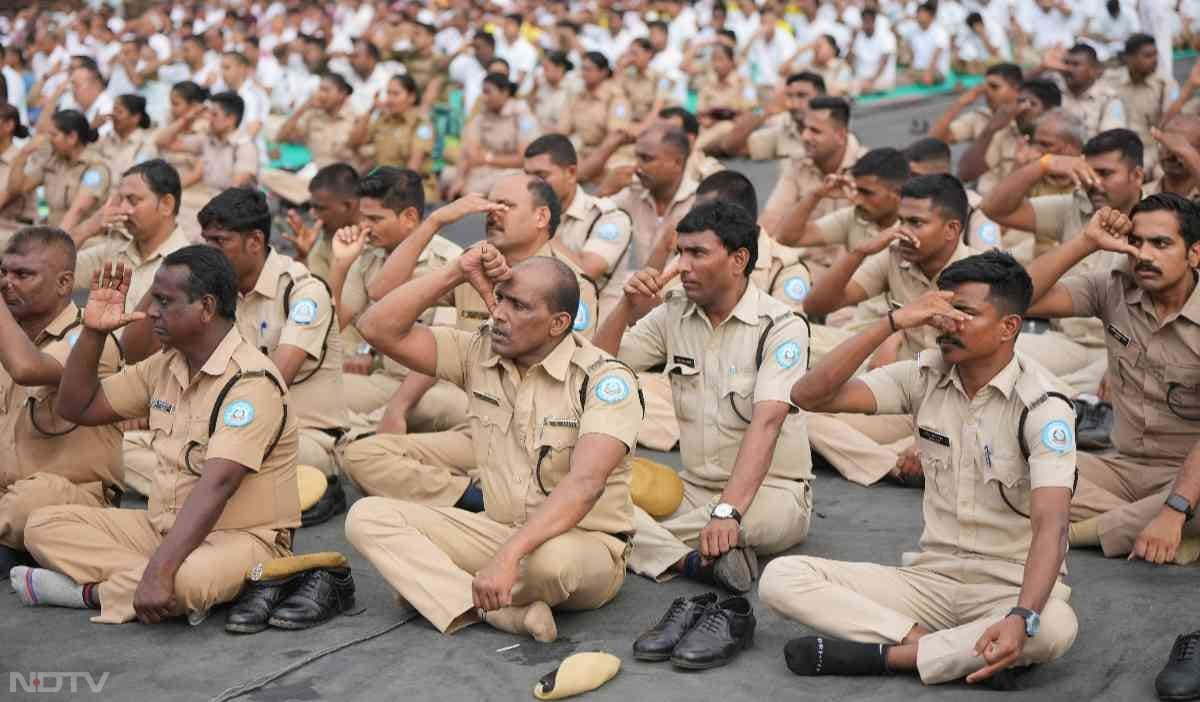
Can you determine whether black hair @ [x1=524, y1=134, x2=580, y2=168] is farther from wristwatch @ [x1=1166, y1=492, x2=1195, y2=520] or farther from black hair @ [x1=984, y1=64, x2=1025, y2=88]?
black hair @ [x1=984, y1=64, x2=1025, y2=88]

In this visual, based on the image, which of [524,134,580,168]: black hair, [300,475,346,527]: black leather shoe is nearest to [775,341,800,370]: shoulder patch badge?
[300,475,346,527]: black leather shoe

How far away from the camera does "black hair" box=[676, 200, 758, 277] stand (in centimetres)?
480

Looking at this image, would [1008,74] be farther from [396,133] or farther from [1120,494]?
[1120,494]

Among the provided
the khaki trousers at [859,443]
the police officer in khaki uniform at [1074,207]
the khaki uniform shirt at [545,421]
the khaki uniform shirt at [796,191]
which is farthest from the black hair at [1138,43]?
the khaki uniform shirt at [545,421]

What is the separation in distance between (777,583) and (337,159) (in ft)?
28.0

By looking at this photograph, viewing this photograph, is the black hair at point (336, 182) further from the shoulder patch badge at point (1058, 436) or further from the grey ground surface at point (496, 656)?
the shoulder patch badge at point (1058, 436)

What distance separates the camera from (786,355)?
4785 millimetres

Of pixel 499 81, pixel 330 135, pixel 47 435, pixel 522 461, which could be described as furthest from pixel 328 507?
pixel 330 135

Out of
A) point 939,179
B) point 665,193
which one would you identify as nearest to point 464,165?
point 665,193

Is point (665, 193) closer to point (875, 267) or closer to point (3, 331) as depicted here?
point (875, 267)

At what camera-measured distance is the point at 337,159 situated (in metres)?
11.9

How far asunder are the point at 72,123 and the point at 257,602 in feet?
17.7

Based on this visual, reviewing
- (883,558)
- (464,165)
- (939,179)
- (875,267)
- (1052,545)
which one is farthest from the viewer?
(464,165)

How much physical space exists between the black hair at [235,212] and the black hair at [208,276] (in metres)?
1.02
